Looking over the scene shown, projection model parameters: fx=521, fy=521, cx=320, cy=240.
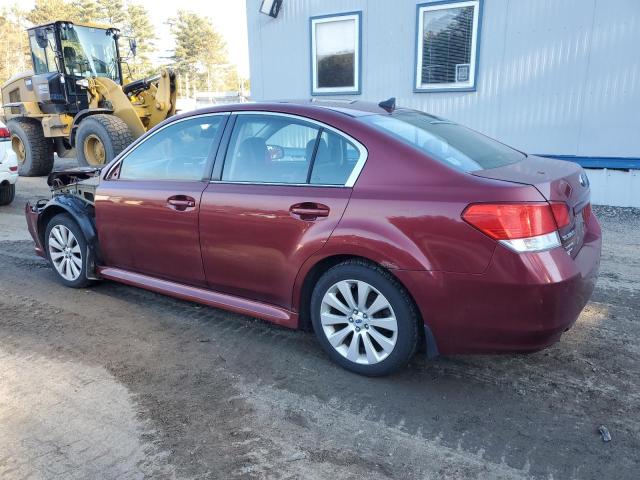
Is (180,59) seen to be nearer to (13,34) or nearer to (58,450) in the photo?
(13,34)

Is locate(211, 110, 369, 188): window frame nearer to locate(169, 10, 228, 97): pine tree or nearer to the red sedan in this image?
the red sedan

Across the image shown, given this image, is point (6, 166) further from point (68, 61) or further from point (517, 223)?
point (517, 223)

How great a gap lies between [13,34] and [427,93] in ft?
186

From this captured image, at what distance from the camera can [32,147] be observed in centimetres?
1198

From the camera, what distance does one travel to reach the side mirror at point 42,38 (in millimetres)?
11006

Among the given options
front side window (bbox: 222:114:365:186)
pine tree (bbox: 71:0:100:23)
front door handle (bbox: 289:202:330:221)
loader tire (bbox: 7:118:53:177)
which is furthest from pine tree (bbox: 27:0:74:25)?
front door handle (bbox: 289:202:330:221)

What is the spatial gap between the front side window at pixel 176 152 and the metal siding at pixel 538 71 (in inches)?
248

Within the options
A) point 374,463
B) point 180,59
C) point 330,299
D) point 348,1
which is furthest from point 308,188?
point 180,59

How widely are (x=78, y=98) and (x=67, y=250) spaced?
8.24m

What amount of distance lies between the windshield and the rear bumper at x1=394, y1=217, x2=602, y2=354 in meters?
11.1

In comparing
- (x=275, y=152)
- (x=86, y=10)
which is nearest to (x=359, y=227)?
(x=275, y=152)

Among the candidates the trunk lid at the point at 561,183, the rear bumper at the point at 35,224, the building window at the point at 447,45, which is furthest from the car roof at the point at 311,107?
the building window at the point at 447,45

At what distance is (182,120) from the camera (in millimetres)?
3951

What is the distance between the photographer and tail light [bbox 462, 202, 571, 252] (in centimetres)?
256
